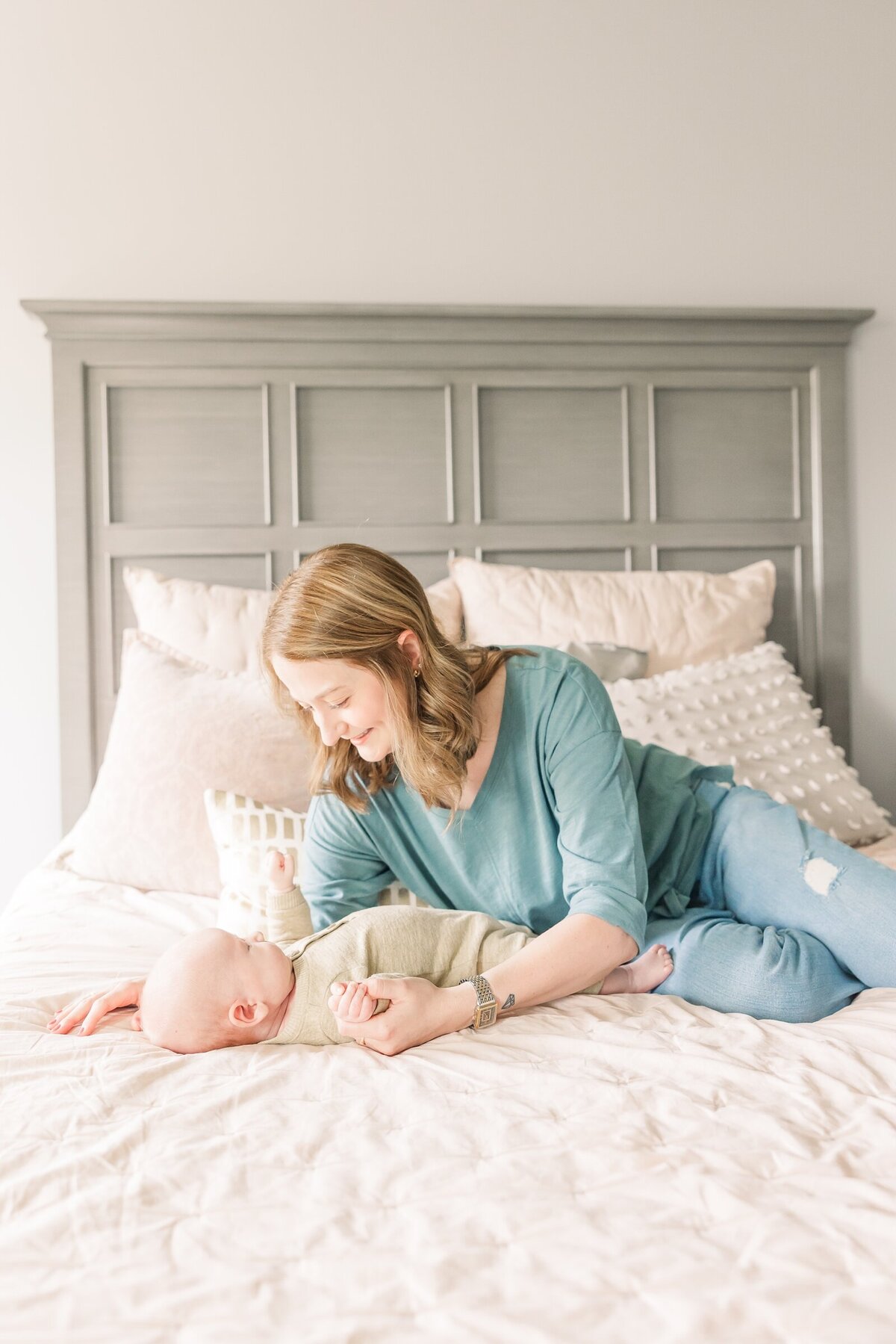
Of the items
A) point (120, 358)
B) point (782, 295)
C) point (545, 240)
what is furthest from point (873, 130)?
point (120, 358)

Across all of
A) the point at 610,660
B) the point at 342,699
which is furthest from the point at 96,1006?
the point at 610,660

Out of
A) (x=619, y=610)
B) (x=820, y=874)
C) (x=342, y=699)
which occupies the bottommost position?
(x=820, y=874)

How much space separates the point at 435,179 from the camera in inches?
94.2

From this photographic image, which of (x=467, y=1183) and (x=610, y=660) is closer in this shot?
(x=467, y=1183)

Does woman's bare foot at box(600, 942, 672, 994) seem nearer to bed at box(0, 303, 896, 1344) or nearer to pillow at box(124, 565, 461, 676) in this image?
bed at box(0, 303, 896, 1344)

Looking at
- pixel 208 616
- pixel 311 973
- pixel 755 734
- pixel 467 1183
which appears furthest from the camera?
pixel 208 616

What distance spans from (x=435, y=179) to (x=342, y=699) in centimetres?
170

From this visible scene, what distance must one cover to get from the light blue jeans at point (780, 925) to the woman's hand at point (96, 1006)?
673mm

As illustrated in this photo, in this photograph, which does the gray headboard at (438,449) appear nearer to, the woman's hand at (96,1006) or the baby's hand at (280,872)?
the baby's hand at (280,872)

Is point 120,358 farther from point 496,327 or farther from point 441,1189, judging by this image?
point 441,1189

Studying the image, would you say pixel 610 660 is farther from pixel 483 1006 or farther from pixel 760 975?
pixel 483 1006

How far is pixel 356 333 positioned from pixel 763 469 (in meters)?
1.06

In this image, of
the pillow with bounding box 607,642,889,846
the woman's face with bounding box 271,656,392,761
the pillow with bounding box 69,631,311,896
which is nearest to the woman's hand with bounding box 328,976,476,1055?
the woman's face with bounding box 271,656,392,761

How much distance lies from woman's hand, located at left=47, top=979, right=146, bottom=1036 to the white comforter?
0.08 feet
